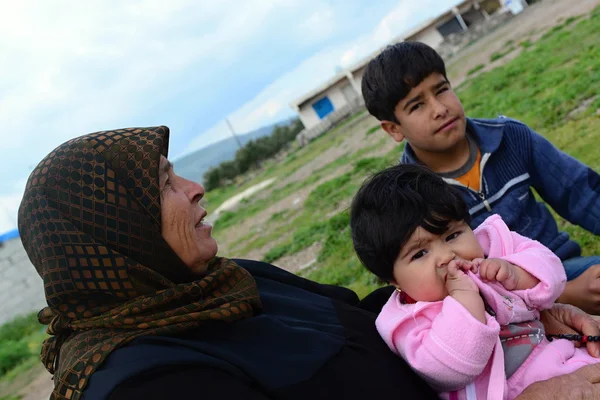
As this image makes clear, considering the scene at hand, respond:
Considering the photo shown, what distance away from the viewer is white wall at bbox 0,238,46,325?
14.6m

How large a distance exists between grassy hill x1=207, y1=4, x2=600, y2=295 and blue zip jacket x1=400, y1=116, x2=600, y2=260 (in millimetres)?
735

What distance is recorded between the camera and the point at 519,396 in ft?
4.99

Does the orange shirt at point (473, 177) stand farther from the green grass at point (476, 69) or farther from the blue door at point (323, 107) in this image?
the blue door at point (323, 107)

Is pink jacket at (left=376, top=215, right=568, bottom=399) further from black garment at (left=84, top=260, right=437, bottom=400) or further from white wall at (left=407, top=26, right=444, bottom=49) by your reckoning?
white wall at (left=407, top=26, right=444, bottom=49)

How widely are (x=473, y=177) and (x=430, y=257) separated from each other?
3.14 ft

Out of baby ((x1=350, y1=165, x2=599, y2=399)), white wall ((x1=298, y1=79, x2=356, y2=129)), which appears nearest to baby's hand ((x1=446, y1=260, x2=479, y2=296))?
baby ((x1=350, y1=165, x2=599, y2=399))

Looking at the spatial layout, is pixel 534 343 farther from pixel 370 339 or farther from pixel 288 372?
pixel 288 372

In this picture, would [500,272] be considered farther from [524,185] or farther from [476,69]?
[476,69]

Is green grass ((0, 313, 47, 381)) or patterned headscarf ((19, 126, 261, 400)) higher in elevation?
patterned headscarf ((19, 126, 261, 400))

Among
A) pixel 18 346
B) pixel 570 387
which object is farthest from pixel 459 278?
pixel 18 346

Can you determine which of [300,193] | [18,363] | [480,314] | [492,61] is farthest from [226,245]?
[480,314]

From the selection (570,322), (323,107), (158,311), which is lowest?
(570,322)

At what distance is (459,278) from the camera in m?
1.61

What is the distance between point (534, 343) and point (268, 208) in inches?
474
